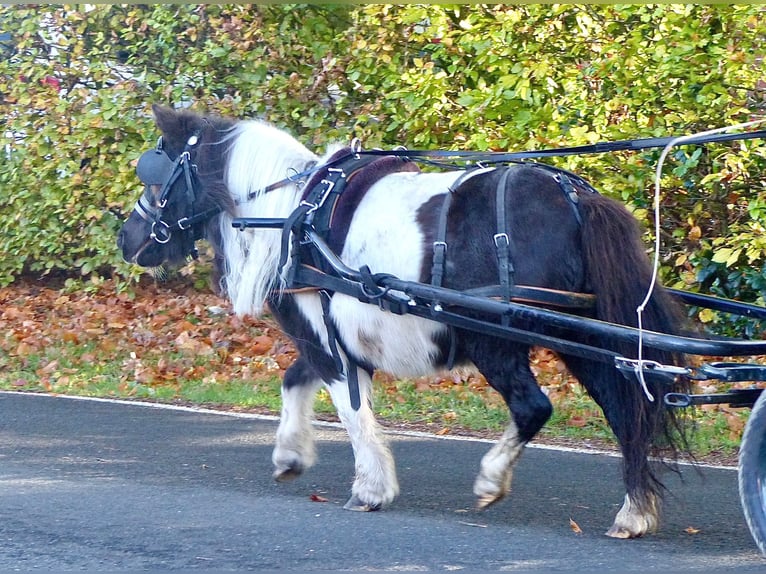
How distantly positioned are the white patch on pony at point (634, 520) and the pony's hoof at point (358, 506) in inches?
47.0

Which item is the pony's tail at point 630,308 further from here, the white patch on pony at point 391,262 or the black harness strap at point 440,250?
the white patch on pony at point 391,262

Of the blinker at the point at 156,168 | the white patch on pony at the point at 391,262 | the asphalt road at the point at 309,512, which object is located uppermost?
the blinker at the point at 156,168

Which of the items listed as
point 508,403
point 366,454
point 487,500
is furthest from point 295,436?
point 508,403

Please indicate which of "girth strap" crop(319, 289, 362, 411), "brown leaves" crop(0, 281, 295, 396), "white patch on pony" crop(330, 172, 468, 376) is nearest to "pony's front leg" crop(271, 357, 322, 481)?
"girth strap" crop(319, 289, 362, 411)

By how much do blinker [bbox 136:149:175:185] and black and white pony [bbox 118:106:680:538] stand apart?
1 cm

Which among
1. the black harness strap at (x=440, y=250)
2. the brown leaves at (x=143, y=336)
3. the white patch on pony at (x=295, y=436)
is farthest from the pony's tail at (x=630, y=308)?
the brown leaves at (x=143, y=336)

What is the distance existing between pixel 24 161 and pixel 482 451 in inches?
295

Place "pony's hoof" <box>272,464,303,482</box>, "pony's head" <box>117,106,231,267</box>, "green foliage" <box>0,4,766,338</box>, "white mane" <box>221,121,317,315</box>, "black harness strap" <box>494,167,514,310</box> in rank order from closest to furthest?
"black harness strap" <box>494,167,514,310</box> < "white mane" <box>221,121,317,315</box> < "pony's hoof" <box>272,464,303,482</box> < "pony's head" <box>117,106,231,267</box> < "green foliage" <box>0,4,766,338</box>

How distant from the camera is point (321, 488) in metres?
6.00

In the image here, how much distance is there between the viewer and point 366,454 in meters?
5.50

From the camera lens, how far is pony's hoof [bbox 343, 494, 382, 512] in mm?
5434

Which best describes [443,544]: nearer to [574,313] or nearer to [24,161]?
[574,313]

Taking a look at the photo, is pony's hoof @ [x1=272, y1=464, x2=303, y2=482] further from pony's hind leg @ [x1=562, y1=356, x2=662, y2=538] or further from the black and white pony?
pony's hind leg @ [x1=562, y1=356, x2=662, y2=538]

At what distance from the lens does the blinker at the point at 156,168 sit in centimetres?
622
